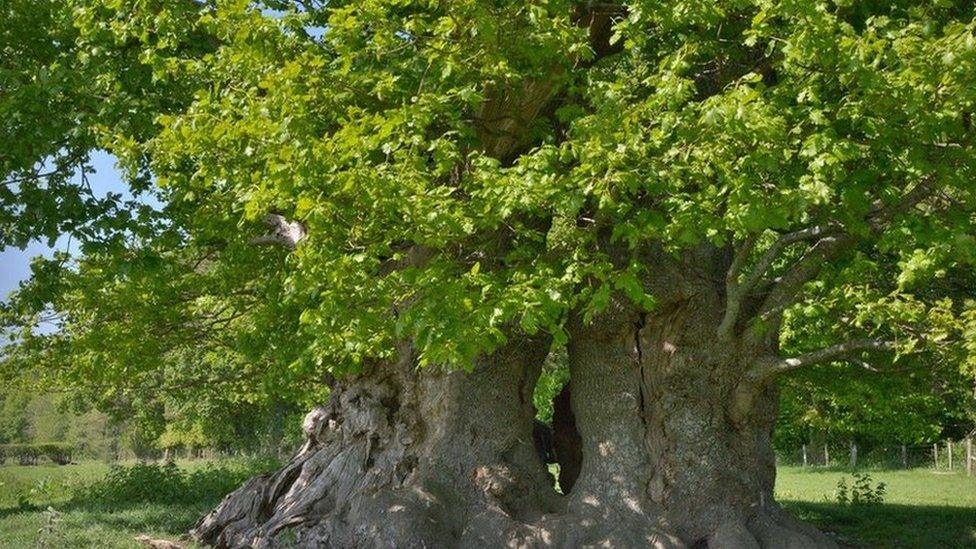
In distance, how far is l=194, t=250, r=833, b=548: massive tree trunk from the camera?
1048 cm

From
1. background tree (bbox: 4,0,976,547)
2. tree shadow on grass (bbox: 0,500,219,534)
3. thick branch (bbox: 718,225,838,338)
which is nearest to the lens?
background tree (bbox: 4,0,976,547)

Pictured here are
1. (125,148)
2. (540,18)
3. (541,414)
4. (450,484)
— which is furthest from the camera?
(541,414)

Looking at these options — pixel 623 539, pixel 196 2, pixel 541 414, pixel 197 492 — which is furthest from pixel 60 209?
pixel 541 414

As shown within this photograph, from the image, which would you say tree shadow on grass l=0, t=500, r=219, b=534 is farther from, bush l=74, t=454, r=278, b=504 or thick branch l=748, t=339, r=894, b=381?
thick branch l=748, t=339, r=894, b=381

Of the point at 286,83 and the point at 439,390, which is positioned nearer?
the point at 286,83

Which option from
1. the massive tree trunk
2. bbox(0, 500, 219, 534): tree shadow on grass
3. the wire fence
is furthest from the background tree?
the wire fence

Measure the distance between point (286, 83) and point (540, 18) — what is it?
95.1 inches

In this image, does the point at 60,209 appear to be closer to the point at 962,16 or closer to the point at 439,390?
the point at 439,390

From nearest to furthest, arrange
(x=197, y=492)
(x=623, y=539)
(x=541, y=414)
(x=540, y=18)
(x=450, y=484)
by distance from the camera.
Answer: (x=540, y=18)
(x=623, y=539)
(x=450, y=484)
(x=197, y=492)
(x=541, y=414)

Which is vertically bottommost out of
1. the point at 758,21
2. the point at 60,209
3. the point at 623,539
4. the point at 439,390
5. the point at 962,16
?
the point at 623,539

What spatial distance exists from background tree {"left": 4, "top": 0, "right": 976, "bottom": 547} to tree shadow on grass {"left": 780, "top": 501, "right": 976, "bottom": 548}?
11.6 ft

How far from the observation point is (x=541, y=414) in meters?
28.5

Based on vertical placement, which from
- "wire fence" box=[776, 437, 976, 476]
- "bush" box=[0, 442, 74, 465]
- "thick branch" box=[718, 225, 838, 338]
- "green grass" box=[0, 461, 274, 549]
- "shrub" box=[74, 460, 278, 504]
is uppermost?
"wire fence" box=[776, 437, 976, 476]

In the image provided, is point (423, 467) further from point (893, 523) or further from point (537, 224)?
point (893, 523)
